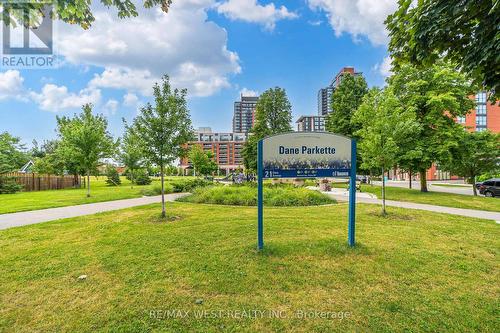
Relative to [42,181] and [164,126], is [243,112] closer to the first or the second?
[42,181]

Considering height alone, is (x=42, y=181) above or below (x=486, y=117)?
below

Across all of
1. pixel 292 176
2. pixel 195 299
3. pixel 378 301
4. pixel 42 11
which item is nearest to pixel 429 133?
pixel 292 176

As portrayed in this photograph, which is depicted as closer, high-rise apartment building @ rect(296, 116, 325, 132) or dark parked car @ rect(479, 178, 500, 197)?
dark parked car @ rect(479, 178, 500, 197)

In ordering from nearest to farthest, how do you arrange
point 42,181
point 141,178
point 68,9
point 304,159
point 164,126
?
point 68,9, point 304,159, point 164,126, point 42,181, point 141,178

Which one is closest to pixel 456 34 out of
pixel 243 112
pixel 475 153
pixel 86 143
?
pixel 86 143

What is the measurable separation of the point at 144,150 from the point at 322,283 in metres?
7.75

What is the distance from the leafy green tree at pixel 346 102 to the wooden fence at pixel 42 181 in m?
33.7

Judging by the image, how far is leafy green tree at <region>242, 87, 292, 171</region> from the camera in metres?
39.0

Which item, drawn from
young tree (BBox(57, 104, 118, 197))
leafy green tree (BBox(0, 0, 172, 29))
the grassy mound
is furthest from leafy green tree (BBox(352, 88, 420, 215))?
young tree (BBox(57, 104, 118, 197))

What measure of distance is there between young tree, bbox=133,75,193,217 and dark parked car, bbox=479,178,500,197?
26431 mm

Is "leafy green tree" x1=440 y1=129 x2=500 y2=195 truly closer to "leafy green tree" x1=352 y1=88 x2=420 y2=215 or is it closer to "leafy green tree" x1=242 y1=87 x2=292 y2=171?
"leafy green tree" x1=352 y1=88 x2=420 y2=215

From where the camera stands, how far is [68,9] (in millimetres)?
3350

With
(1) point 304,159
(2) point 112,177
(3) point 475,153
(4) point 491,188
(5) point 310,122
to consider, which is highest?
(5) point 310,122

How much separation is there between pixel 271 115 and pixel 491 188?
27.8m
